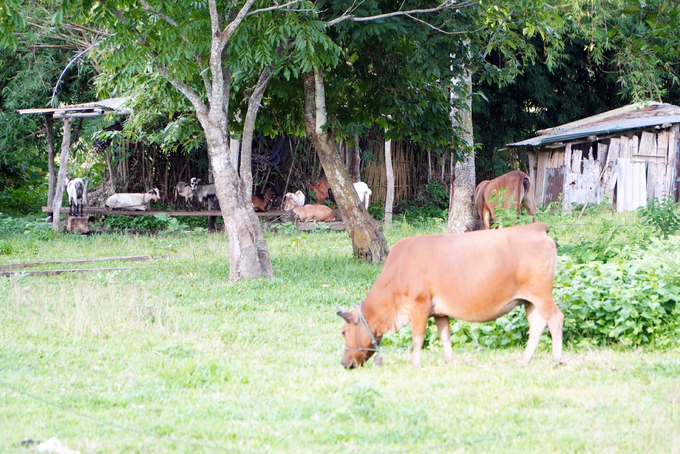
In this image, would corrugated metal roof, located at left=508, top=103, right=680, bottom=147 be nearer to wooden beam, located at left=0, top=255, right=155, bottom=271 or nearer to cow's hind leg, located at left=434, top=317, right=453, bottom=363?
wooden beam, located at left=0, top=255, right=155, bottom=271

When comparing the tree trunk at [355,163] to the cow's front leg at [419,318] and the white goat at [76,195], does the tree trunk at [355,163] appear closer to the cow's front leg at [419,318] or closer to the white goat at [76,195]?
the white goat at [76,195]

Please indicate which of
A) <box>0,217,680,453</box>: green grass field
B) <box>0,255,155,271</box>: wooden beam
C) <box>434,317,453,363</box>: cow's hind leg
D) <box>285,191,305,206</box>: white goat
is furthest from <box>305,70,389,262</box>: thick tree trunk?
<box>285,191,305,206</box>: white goat

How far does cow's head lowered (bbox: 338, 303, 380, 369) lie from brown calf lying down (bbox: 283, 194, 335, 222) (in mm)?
13241

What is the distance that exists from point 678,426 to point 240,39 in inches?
297

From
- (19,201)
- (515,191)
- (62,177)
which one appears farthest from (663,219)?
(19,201)

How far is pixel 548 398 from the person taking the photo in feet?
15.4

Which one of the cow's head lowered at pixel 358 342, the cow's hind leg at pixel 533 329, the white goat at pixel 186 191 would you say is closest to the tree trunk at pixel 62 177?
the white goat at pixel 186 191

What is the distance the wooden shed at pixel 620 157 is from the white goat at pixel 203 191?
966 centimetres

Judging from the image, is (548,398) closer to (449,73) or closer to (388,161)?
(449,73)

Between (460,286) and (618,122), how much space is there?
56.0 feet

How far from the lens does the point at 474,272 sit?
5.37 m

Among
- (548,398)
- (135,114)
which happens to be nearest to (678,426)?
(548,398)

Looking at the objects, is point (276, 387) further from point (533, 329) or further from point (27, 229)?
point (27, 229)

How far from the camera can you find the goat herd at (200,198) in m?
17.7
